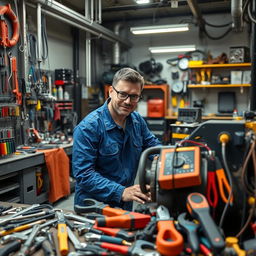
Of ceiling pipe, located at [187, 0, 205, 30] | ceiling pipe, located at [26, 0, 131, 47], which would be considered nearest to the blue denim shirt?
ceiling pipe, located at [26, 0, 131, 47]

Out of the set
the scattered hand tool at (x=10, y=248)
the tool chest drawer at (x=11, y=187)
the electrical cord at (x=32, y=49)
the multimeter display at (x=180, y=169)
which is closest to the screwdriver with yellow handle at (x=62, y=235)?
the scattered hand tool at (x=10, y=248)

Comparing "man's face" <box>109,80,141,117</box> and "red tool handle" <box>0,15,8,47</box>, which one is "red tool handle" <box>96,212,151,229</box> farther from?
"red tool handle" <box>0,15,8,47</box>

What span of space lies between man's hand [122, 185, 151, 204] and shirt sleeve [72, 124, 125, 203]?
3 cm

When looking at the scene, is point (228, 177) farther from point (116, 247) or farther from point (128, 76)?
point (128, 76)

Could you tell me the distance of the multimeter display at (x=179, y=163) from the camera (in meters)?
0.89

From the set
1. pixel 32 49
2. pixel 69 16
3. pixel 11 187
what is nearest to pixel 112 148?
pixel 11 187

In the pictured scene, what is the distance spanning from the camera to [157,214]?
3.15 ft

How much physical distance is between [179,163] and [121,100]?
0.70 metres

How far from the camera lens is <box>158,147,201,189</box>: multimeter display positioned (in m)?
0.88

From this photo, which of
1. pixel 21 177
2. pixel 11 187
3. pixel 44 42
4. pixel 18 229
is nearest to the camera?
pixel 18 229

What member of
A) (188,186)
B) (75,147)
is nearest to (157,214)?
(188,186)

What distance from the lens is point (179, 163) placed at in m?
0.91

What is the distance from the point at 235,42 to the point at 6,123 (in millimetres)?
4405

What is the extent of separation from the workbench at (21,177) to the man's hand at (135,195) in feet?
5.53
